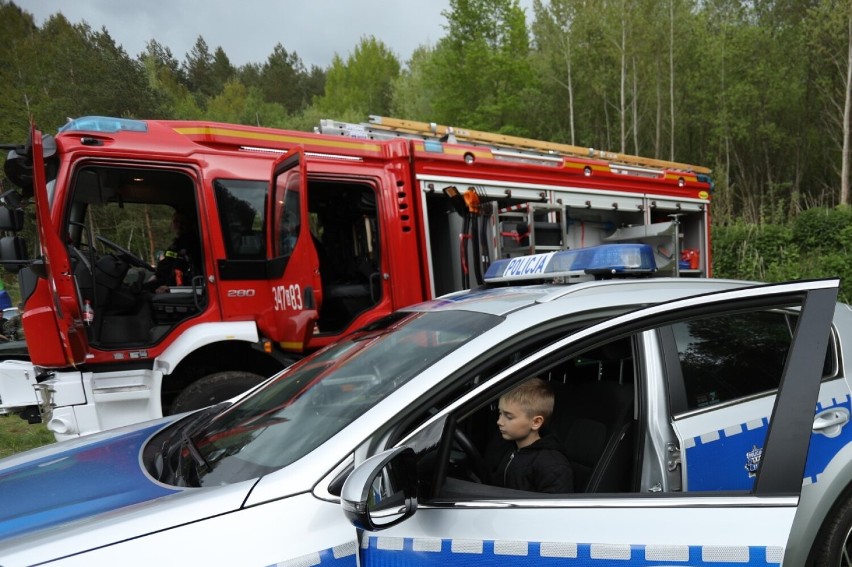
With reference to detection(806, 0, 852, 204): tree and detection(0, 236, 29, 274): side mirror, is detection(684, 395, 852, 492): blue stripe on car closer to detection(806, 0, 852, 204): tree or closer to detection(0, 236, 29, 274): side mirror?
detection(0, 236, 29, 274): side mirror

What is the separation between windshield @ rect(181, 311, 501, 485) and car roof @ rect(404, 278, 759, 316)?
0.34ft

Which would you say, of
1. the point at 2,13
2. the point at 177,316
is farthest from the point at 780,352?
the point at 2,13

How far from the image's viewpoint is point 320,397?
190cm

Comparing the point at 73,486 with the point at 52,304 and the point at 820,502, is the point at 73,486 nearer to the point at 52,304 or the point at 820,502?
the point at 820,502

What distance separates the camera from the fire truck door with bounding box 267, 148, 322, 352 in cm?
416

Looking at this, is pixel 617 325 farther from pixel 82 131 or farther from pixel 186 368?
pixel 82 131

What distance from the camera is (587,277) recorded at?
2742 millimetres

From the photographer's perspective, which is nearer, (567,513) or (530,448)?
(567,513)

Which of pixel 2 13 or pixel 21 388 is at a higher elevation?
pixel 2 13

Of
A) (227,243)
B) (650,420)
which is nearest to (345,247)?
(227,243)

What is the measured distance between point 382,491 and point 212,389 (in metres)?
3.33

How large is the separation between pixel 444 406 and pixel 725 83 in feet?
88.1

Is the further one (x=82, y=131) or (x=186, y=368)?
(x=186, y=368)

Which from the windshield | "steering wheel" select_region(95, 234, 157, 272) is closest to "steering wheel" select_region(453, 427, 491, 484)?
the windshield
